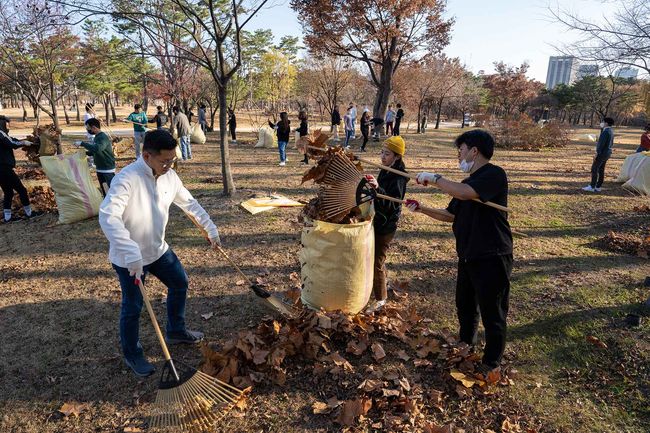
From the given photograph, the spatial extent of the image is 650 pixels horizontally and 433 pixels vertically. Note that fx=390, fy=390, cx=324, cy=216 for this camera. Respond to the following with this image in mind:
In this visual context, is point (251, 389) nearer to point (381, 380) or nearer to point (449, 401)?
point (381, 380)

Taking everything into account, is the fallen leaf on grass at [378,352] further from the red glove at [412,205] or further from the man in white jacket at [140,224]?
the man in white jacket at [140,224]

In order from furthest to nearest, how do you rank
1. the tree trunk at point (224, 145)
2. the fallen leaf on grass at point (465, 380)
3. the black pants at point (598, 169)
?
1. the black pants at point (598, 169)
2. the tree trunk at point (224, 145)
3. the fallen leaf on grass at point (465, 380)

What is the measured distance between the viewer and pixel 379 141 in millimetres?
17906

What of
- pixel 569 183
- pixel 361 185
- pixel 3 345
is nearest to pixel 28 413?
pixel 3 345

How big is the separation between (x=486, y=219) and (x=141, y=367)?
273 centimetres

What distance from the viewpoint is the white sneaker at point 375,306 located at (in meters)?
3.72

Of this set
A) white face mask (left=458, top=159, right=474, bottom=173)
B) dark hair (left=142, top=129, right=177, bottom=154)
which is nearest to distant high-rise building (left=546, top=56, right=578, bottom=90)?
white face mask (left=458, top=159, right=474, bottom=173)

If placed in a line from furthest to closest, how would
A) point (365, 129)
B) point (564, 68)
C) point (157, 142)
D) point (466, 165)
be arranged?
point (564, 68), point (365, 129), point (466, 165), point (157, 142)

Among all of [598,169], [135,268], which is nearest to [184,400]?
[135,268]

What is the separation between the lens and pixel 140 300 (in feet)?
9.15

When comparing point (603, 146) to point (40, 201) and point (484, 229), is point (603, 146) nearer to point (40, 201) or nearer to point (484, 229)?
point (484, 229)

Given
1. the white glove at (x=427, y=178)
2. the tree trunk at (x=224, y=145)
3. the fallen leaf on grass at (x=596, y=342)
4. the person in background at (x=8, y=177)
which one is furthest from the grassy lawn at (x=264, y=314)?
the white glove at (x=427, y=178)

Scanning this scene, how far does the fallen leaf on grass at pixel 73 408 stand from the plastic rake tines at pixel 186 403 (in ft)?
1.69

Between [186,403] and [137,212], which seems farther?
[137,212]
